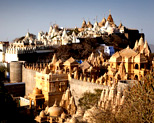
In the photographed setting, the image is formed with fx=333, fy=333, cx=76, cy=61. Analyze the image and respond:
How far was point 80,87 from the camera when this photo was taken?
56.2 feet

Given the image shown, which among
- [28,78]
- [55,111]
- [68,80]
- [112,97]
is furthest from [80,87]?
[28,78]

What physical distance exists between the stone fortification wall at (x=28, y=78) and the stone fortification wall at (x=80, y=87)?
4.92 meters

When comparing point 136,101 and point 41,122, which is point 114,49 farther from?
point 136,101

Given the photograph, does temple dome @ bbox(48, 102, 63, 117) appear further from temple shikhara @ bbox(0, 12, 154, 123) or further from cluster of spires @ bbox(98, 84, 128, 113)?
cluster of spires @ bbox(98, 84, 128, 113)

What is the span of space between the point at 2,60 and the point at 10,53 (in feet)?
3.50

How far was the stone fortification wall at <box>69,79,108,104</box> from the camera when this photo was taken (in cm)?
1602

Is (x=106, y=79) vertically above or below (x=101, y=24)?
below

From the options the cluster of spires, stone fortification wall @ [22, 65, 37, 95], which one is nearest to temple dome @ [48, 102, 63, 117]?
the cluster of spires

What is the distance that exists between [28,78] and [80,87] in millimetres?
6942

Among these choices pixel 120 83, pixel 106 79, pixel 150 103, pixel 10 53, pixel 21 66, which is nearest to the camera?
pixel 150 103

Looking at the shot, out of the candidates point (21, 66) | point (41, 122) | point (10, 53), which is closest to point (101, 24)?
point (10, 53)

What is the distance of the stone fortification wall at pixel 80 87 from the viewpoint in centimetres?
1602

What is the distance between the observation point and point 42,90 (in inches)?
725

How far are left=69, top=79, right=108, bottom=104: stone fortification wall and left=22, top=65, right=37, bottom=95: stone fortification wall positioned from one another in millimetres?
4917
